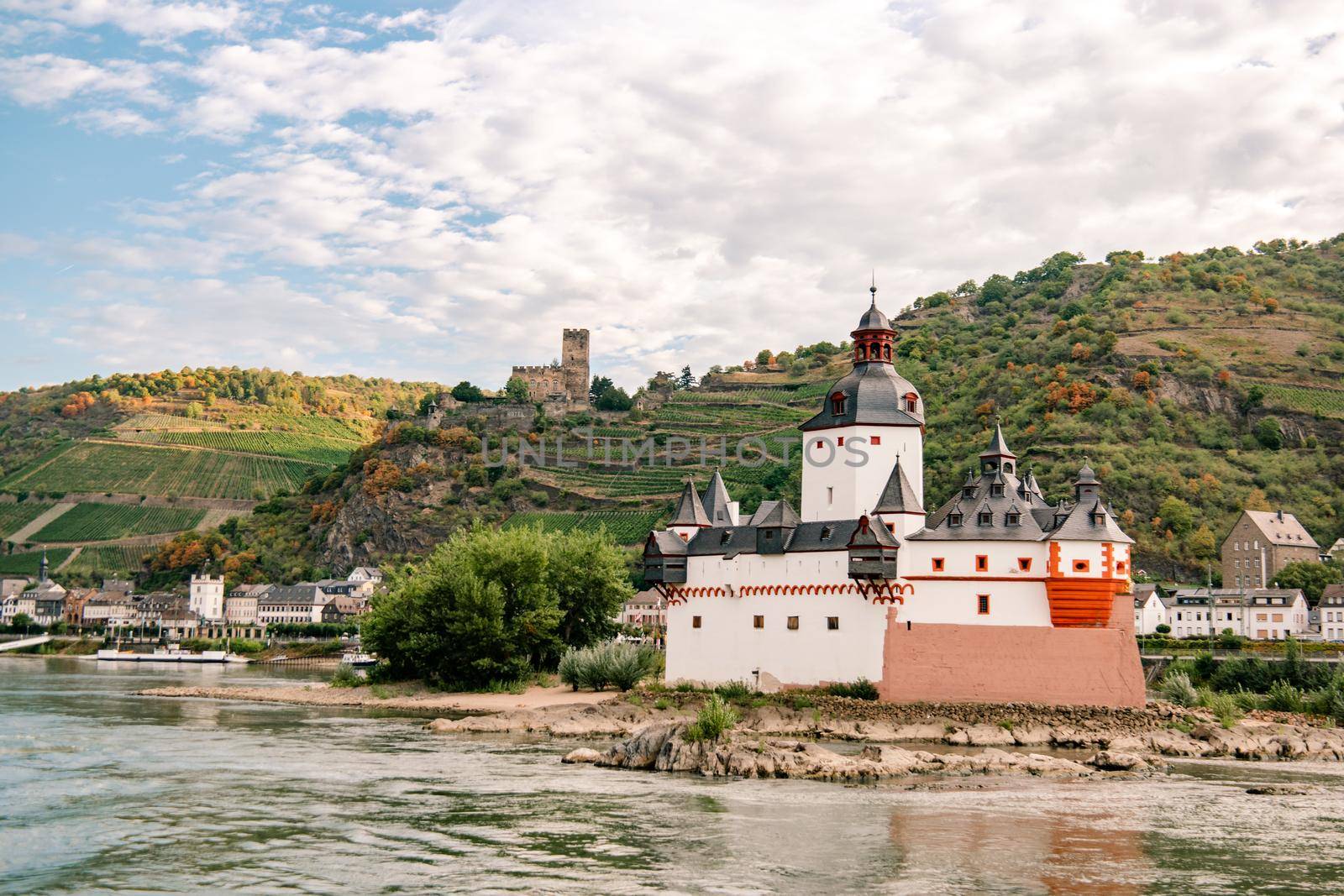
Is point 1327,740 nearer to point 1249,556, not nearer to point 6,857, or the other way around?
point 6,857

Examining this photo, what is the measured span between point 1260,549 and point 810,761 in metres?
59.6

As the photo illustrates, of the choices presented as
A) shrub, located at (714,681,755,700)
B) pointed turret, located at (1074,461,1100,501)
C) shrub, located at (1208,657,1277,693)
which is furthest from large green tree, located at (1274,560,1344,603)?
shrub, located at (714,681,755,700)

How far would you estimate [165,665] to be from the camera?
100 m

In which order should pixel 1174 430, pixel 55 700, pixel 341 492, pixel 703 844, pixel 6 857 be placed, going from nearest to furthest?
pixel 6 857 < pixel 703 844 < pixel 55 700 < pixel 1174 430 < pixel 341 492

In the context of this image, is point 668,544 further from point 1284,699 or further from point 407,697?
point 1284,699

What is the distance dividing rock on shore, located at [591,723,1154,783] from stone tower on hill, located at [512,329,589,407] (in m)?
137

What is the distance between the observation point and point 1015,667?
4306 centimetres

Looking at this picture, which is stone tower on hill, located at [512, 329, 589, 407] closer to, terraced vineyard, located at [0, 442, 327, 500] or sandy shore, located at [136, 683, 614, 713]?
terraced vineyard, located at [0, 442, 327, 500]

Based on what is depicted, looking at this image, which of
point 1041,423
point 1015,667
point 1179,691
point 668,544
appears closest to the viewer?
point 1015,667

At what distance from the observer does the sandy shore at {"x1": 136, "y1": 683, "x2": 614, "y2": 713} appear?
50.5 m

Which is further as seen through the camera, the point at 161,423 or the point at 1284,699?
the point at 161,423

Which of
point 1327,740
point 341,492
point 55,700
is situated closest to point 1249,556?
point 1327,740

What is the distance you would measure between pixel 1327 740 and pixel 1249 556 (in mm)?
45318

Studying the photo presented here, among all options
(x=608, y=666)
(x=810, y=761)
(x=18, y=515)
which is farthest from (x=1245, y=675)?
(x=18, y=515)
